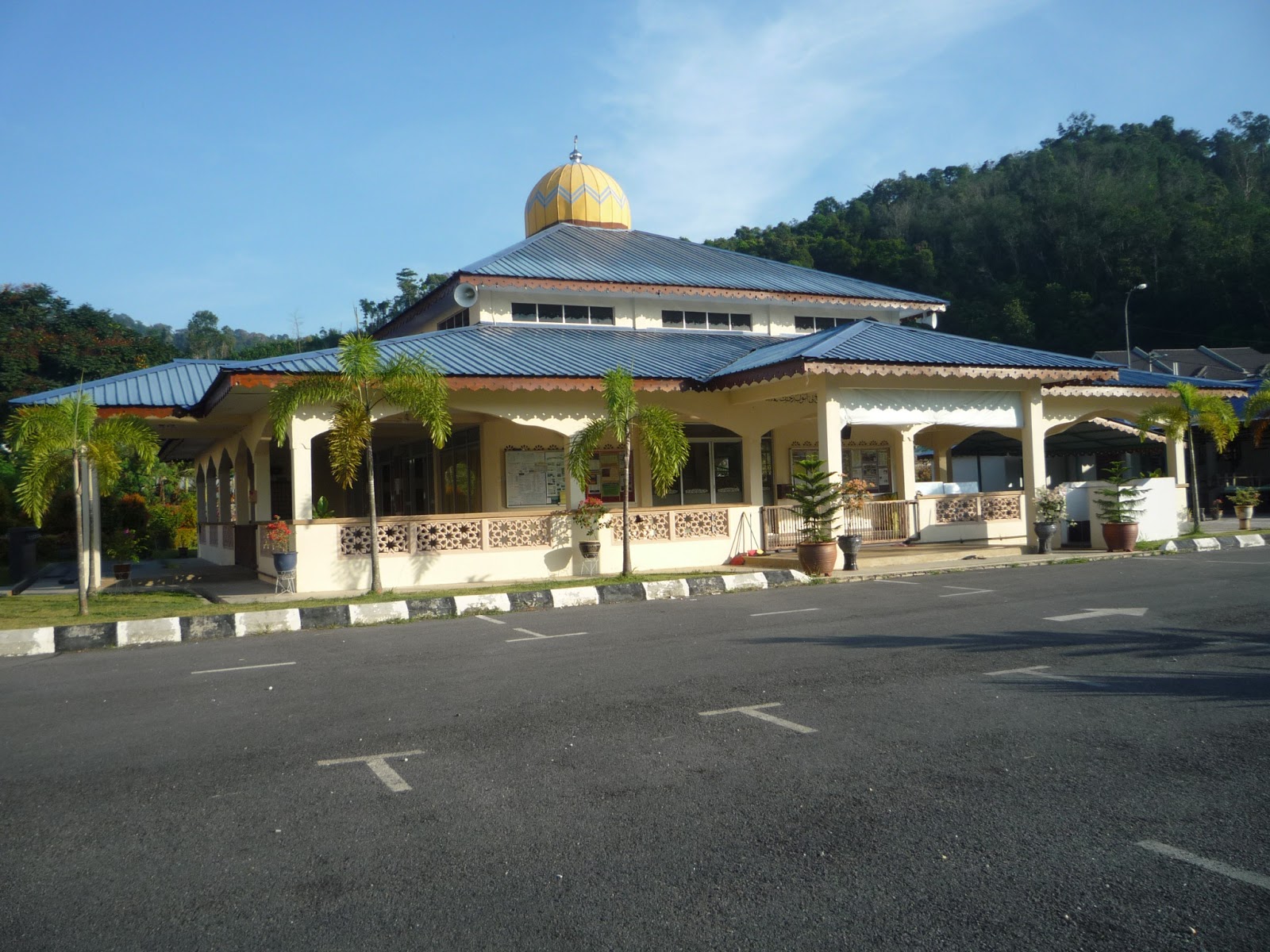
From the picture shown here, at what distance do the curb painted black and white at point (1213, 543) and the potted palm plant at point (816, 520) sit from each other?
6307 millimetres

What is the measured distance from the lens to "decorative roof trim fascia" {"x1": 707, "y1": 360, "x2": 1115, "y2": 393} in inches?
641

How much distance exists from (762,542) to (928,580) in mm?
4234

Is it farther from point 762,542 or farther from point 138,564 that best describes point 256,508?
point 762,542

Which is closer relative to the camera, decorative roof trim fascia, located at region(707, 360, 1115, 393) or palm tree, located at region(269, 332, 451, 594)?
palm tree, located at region(269, 332, 451, 594)

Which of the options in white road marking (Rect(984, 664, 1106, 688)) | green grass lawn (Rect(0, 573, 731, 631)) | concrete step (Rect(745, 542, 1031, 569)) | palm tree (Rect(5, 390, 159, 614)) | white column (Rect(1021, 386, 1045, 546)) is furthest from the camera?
white column (Rect(1021, 386, 1045, 546))

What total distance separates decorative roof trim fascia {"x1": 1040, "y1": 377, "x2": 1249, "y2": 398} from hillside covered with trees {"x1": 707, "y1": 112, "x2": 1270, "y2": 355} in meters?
34.1

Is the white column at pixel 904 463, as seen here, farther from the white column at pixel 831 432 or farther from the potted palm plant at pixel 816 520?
the potted palm plant at pixel 816 520

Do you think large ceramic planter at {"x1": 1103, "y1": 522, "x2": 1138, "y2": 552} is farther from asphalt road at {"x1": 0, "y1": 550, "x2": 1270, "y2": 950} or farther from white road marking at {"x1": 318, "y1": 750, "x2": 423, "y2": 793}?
white road marking at {"x1": 318, "y1": 750, "x2": 423, "y2": 793}

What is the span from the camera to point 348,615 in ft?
40.5

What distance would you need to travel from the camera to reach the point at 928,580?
14672mm

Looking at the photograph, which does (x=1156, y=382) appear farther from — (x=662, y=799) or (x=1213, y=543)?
(x=662, y=799)

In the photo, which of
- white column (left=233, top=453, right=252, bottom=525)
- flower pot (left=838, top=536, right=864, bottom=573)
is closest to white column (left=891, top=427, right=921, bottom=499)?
flower pot (left=838, top=536, right=864, bottom=573)

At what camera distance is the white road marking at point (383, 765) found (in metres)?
5.07

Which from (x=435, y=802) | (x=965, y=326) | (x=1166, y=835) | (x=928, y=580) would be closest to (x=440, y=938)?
(x=435, y=802)
